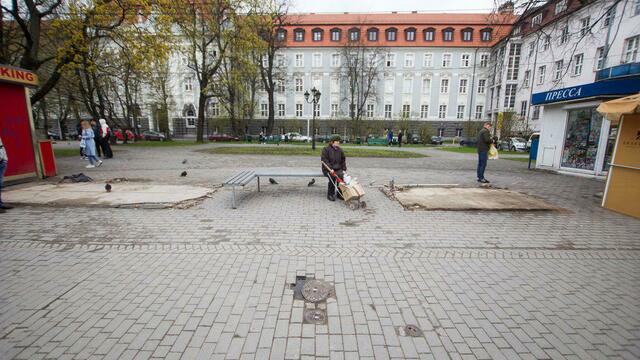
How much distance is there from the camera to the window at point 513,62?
1574 inches

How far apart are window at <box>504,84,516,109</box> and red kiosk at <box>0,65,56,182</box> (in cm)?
4837

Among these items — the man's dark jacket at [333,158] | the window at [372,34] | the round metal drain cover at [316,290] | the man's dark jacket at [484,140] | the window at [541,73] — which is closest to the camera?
the round metal drain cover at [316,290]

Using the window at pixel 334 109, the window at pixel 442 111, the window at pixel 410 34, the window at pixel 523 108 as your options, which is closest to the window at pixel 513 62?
the window at pixel 523 108

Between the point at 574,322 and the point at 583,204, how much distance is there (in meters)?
5.98

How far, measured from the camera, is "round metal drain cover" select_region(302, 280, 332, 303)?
3.08 meters

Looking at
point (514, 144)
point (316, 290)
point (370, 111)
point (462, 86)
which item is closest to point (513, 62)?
point (462, 86)

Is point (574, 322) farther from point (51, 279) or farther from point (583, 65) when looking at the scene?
point (583, 65)

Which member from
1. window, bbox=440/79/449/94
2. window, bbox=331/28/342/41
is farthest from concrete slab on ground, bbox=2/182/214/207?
window, bbox=440/79/449/94

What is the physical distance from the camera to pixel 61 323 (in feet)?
8.68

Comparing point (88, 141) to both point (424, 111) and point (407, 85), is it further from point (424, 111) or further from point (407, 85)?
point (424, 111)

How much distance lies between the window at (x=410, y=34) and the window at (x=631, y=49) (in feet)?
83.2

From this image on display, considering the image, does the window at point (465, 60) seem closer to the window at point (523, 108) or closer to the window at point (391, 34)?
the window at point (523, 108)

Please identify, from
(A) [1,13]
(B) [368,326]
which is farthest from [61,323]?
(A) [1,13]

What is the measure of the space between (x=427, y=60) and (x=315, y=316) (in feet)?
164
